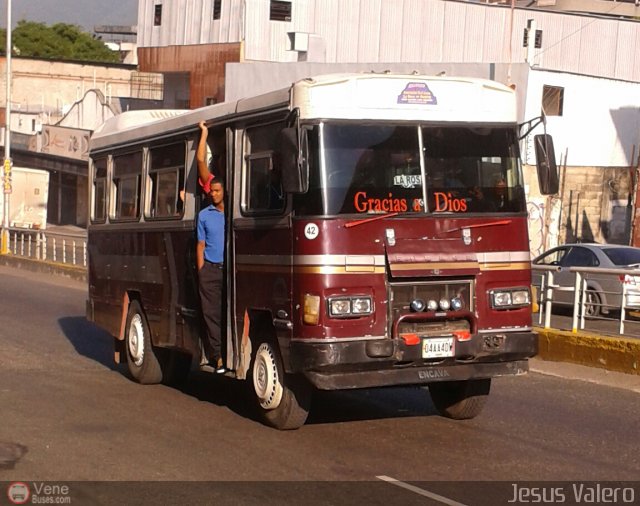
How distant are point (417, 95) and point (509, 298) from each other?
1917 millimetres

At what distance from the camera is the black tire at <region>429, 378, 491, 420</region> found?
10398 millimetres

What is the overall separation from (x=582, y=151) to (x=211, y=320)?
31263 mm

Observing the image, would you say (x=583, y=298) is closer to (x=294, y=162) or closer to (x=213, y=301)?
(x=213, y=301)

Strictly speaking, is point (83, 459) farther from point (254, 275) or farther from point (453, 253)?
point (453, 253)

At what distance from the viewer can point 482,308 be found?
9.60 metres

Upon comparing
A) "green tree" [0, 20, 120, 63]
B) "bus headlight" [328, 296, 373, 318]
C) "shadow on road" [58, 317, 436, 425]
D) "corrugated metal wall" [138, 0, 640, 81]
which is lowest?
"shadow on road" [58, 317, 436, 425]

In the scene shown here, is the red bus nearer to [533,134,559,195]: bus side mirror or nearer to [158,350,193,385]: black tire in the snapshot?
[533,134,559,195]: bus side mirror

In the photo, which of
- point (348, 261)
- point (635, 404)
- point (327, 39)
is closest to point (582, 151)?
point (327, 39)

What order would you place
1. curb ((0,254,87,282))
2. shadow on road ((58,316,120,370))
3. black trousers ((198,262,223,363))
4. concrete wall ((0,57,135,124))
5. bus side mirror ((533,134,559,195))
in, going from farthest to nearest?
concrete wall ((0,57,135,124)) → curb ((0,254,87,282)) → shadow on road ((58,316,120,370)) → black trousers ((198,262,223,363)) → bus side mirror ((533,134,559,195))

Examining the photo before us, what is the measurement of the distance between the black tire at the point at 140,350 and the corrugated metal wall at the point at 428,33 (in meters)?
39.9

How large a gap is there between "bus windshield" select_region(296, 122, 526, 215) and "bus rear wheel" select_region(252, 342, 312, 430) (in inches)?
56.8

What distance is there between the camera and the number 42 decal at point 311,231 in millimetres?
9062

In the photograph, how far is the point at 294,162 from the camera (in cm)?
892

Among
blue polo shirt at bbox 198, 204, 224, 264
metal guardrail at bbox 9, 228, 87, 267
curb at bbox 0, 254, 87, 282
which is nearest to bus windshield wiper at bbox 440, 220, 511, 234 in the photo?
blue polo shirt at bbox 198, 204, 224, 264
